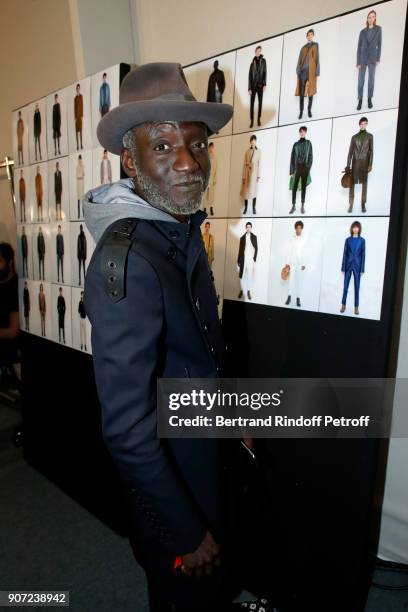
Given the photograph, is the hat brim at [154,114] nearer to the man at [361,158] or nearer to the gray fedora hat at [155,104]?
the gray fedora hat at [155,104]

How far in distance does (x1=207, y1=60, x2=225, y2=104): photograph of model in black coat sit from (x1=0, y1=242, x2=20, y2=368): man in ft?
7.01

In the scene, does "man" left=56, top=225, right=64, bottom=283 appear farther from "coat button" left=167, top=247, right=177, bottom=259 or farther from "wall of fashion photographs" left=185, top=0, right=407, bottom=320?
"coat button" left=167, top=247, right=177, bottom=259

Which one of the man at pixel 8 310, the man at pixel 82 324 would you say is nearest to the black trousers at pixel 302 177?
the man at pixel 82 324

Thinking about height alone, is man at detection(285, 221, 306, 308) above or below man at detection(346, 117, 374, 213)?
below

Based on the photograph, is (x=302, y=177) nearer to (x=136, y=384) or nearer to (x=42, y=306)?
(x=136, y=384)

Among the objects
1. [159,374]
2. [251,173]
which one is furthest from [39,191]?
[159,374]

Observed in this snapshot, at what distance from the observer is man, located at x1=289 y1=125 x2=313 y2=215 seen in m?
1.34

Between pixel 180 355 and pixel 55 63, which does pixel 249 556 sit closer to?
pixel 180 355

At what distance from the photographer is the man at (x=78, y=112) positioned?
6.40ft

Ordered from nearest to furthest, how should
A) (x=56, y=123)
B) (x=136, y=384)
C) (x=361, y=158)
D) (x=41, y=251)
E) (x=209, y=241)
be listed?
(x=136, y=384) → (x=361, y=158) → (x=209, y=241) → (x=56, y=123) → (x=41, y=251)

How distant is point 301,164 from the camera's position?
136 centimetres

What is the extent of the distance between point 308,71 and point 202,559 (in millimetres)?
1457

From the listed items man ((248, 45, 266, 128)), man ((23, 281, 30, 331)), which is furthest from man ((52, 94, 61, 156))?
man ((248, 45, 266, 128))

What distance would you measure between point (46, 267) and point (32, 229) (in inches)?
10.8
